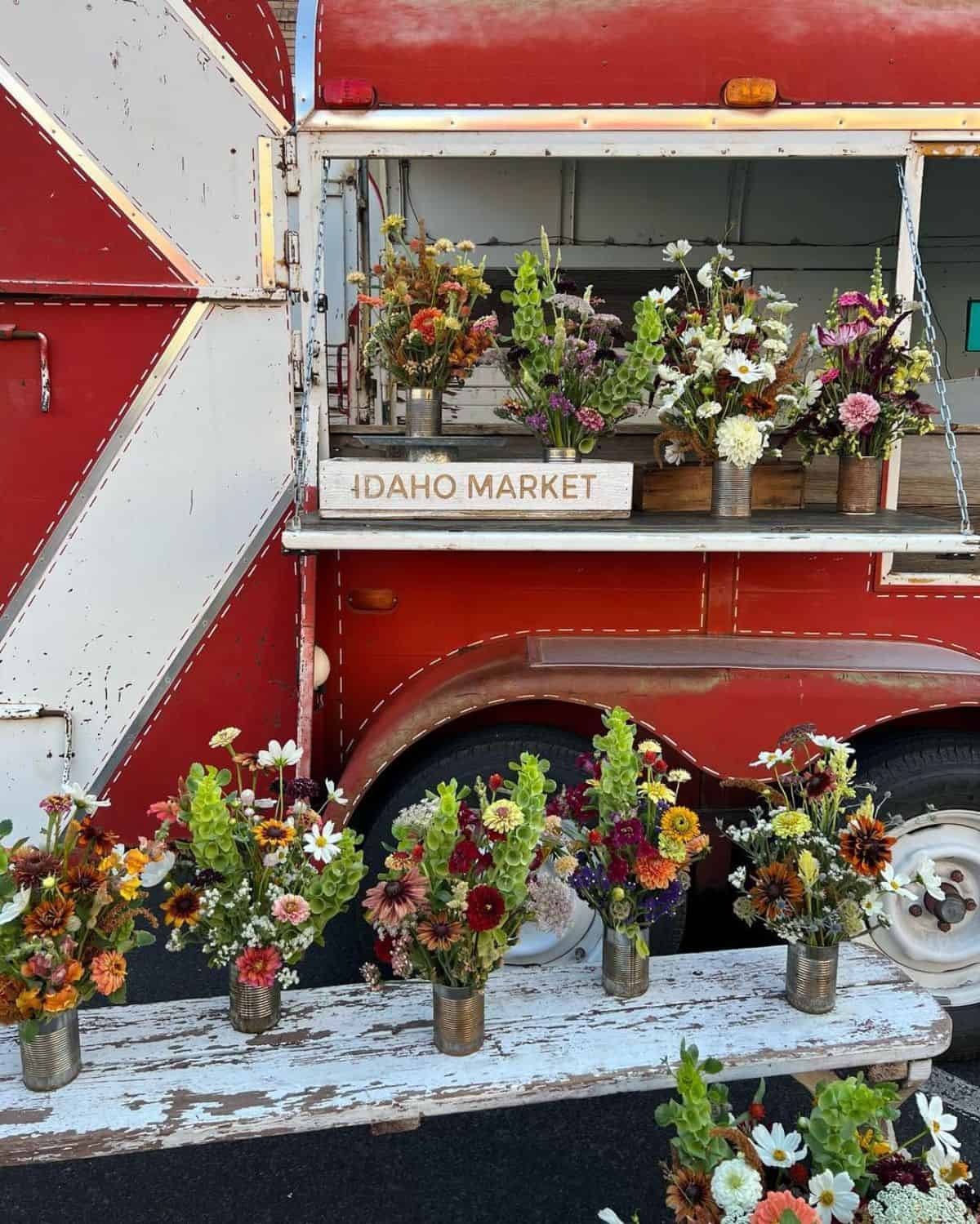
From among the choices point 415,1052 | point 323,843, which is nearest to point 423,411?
point 323,843

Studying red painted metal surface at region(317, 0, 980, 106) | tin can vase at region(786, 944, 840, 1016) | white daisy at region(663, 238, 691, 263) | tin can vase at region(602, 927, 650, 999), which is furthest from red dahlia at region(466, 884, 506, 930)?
red painted metal surface at region(317, 0, 980, 106)

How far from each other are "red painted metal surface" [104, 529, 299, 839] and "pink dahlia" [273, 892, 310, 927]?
2.69 feet

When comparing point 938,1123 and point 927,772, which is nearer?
point 938,1123

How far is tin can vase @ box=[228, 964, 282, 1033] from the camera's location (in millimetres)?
1914

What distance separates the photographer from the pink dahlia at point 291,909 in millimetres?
1815

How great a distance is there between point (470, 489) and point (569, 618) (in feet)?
1.63

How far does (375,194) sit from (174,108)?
8.19 feet

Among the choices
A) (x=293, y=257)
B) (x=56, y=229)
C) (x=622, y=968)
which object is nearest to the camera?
(x=622, y=968)

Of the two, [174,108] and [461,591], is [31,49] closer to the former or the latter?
[174,108]

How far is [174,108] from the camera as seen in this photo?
2.32 m

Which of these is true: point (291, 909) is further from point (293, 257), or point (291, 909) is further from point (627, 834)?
point (293, 257)

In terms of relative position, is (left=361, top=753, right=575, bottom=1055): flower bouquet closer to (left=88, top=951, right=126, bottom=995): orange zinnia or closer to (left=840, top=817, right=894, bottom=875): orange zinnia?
(left=88, top=951, right=126, bottom=995): orange zinnia

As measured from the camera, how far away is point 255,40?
2352 millimetres

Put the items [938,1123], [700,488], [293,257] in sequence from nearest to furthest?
[938,1123] < [293,257] < [700,488]
